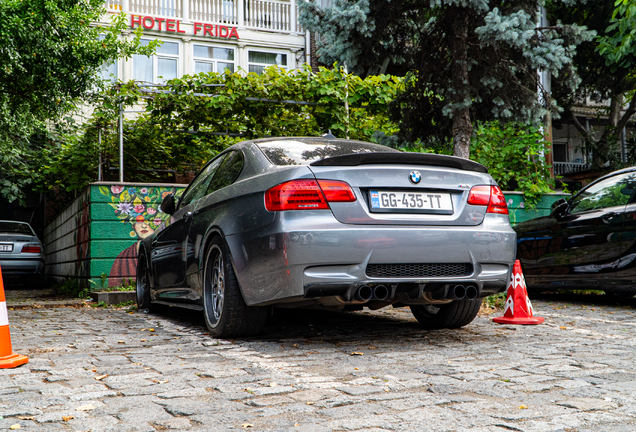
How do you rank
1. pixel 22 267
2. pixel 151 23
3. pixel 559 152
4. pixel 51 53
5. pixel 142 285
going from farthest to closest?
pixel 559 152, pixel 151 23, pixel 22 267, pixel 51 53, pixel 142 285

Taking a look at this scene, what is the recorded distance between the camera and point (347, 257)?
391cm

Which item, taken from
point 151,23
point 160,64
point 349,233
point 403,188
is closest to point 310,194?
point 349,233

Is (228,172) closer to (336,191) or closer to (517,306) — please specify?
(336,191)

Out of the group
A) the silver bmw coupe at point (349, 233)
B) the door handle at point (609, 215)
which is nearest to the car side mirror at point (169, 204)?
the silver bmw coupe at point (349, 233)

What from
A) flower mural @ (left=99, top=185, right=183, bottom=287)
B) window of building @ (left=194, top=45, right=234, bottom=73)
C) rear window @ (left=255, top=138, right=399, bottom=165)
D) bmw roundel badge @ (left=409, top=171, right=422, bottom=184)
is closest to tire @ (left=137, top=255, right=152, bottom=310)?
flower mural @ (left=99, top=185, right=183, bottom=287)

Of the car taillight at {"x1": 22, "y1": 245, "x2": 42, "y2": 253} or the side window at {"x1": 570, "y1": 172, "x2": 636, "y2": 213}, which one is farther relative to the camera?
the car taillight at {"x1": 22, "y1": 245, "x2": 42, "y2": 253}

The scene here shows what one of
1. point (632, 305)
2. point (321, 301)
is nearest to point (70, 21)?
point (321, 301)

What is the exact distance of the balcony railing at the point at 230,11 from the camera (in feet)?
65.2

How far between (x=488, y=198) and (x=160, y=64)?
17753 millimetres

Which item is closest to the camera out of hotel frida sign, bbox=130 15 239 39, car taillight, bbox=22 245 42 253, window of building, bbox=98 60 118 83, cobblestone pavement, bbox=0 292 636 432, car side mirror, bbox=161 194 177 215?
cobblestone pavement, bbox=0 292 636 432

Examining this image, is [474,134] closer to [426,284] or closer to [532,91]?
[532,91]

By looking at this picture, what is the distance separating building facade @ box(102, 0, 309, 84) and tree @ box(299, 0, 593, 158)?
8985mm

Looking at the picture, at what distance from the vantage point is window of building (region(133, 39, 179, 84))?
65.8ft

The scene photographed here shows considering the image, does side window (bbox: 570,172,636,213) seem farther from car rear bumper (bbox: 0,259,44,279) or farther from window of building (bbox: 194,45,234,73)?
window of building (bbox: 194,45,234,73)
